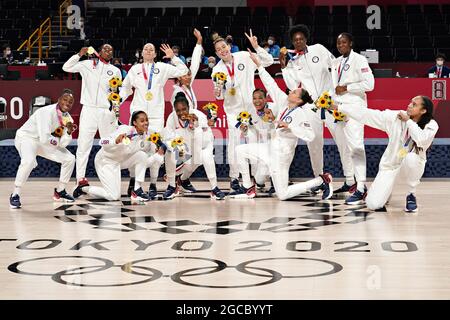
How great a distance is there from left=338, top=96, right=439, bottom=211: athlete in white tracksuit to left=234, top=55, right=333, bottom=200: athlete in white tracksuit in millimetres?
661

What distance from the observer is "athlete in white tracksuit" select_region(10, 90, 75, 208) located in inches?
353

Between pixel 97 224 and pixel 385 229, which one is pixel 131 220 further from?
pixel 385 229

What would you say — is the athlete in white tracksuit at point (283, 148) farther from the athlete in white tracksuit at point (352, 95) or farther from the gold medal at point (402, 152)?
the gold medal at point (402, 152)

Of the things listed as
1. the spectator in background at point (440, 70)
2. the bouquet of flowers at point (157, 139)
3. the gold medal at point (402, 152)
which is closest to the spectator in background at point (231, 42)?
the spectator in background at point (440, 70)

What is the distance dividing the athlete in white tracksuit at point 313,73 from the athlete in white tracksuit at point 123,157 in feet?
6.41

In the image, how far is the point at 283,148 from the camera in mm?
9344

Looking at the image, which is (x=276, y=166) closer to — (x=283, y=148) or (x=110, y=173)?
(x=283, y=148)

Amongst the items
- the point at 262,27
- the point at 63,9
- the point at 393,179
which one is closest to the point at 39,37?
the point at 63,9

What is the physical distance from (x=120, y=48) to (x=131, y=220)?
13.1m

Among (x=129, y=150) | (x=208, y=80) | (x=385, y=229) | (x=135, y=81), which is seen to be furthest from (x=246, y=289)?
(x=208, y=80)

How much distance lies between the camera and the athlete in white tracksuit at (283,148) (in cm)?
916

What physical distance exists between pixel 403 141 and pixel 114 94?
12.1ft

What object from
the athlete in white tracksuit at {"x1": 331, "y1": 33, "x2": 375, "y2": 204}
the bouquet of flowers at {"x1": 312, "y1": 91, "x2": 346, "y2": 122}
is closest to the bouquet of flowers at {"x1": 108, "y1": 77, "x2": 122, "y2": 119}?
the bouquet of flowers at {"x1": 312, "y1": 91, "x2": 346, "y2": 122}

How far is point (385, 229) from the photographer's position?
7.49 meters
